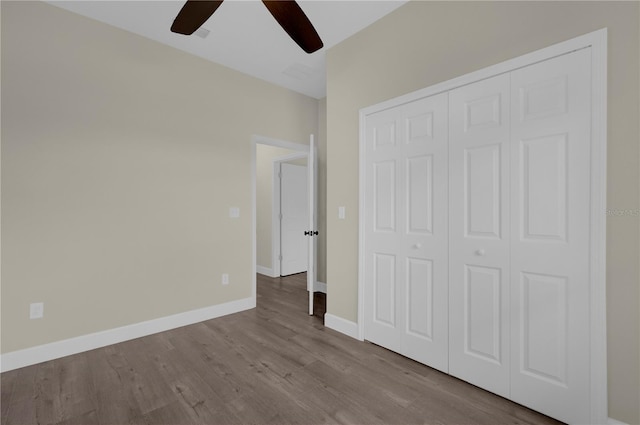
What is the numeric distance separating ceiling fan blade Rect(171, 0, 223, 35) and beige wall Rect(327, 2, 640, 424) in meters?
1.48

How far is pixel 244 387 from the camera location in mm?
1934

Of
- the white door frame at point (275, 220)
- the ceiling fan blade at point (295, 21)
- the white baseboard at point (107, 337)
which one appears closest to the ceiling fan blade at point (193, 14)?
the ceiling fan blade at point (295, 21)

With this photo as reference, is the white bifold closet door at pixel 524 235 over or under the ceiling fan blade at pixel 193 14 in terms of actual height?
under

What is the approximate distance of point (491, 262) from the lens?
6.08 feet

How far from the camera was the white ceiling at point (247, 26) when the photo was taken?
236cm

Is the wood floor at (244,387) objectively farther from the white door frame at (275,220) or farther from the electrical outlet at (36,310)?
the white door frame at (275,220)

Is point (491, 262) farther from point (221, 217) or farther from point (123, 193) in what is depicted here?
point (123, 193)

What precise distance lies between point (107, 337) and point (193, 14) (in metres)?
2.68

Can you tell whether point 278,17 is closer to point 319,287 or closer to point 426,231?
Result: point 426,231

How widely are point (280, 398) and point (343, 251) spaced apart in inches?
54.8

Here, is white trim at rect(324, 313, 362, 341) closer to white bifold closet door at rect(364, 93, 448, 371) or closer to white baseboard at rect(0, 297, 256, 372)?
white bifold closet door at rect(364, 93, 448, 371)

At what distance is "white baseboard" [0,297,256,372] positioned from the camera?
219 cm

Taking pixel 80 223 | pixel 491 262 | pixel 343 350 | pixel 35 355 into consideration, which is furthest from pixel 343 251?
pixel 35 355

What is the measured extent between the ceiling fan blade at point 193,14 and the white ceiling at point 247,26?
85 cm
